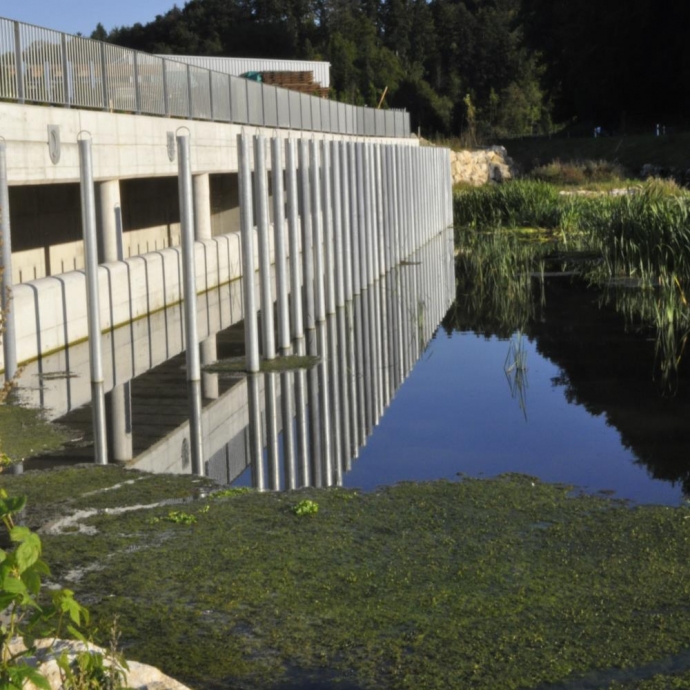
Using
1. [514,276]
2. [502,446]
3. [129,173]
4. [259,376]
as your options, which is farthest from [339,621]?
[514,276]

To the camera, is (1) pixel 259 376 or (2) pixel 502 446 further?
(1) pixel 259 376

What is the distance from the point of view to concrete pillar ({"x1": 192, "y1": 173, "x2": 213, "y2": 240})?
22.8 metres

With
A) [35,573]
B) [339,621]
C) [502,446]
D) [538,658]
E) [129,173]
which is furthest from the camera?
[129,173]

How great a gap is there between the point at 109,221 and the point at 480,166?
40.0m

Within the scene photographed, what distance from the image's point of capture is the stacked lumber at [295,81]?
51.5 metres

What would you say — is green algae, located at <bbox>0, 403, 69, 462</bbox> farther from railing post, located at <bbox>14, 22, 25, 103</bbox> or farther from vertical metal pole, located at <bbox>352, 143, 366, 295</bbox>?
vertical metal pole, located at <bbox>352, 143, 366, 295</bbox>

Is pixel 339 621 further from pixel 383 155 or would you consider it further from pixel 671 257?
pixel 383 155

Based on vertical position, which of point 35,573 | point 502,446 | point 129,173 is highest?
point 129,173

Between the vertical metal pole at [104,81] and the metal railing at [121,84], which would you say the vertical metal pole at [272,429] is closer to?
the metal railing at [121,84]

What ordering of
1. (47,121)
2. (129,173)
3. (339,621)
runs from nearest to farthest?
(339,621), (47,121), (129,173)

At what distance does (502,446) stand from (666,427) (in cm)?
137

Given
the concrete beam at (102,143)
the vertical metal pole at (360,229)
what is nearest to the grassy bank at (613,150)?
the concrete beam at (102,143)

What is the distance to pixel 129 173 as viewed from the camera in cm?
1811

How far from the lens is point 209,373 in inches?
490
